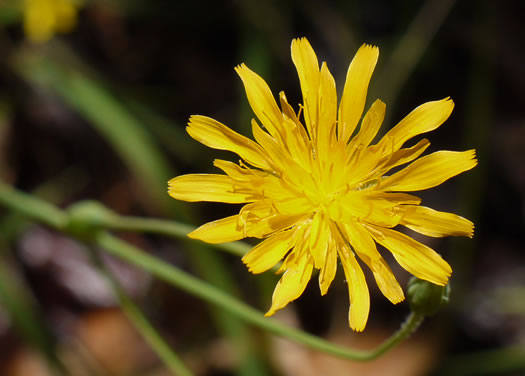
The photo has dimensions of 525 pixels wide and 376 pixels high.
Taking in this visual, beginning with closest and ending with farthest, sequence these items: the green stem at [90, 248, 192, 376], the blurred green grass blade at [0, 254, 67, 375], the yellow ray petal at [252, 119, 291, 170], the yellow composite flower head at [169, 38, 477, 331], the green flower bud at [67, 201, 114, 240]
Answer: the yellow composite flower head at [169, 38, 477, 331] → the yellow ray petal at [252, 119, 291, 170] → the green stem at [90, 248, 192, 376] → the green flower bud at [67, 201, 114, 240] → the blurred green grass blade at [0, 254, 67, 375]

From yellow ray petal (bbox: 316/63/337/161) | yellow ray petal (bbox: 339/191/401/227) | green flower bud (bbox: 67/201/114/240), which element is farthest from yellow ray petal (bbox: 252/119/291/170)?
green flower bud (bbox: 67/201/114/240)

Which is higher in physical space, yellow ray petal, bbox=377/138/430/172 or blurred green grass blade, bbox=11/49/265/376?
blurred green grass blade, bbox=11/49/265/376

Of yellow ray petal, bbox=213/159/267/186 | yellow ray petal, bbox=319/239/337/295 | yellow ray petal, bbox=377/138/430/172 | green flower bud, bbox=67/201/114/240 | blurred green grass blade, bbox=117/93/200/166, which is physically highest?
blurred green grass blade, bbox=117/93/200/166

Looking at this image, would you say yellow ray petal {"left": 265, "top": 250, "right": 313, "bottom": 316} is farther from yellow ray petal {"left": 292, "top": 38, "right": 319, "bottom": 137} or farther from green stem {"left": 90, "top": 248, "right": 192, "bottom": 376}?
green stem {"left": 90, "top": 248, "right": 192, "bottom": 376}

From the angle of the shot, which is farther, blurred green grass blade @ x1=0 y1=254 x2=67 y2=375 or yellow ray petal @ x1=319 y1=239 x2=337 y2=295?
blurred green grass blade @ x1=0 y1=254 x2=67 y2=375

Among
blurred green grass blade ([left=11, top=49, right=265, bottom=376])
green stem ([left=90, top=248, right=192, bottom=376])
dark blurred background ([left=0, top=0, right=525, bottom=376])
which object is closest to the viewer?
green stem ([left=90, top=248, right=192, bottom=376])

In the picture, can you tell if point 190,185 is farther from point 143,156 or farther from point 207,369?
point 207,369

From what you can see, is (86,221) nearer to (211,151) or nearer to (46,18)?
(211,151)

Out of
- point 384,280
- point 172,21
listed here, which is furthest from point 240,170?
point 172,21
